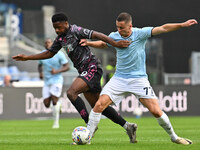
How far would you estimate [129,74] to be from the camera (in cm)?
809

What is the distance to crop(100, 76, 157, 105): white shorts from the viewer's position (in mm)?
7984

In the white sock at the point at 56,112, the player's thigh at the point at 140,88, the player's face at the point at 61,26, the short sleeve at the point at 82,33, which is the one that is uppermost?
the player's face at the point at 61,26

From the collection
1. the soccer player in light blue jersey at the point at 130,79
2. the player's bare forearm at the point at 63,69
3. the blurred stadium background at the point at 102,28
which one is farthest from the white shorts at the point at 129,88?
the blurred stadium background at the point at 102,28

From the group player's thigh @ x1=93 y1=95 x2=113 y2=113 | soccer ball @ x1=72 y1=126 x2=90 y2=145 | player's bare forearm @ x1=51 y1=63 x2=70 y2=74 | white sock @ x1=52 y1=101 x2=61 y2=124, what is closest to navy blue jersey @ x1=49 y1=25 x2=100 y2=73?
player's thigh @ x1=93 y1=95 x2=113 y2=113

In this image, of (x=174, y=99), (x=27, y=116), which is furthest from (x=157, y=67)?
(x=27, y=116)

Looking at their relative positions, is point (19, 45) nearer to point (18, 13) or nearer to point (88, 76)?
point (18, 13)

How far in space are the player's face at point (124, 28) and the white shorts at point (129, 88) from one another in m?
0.68

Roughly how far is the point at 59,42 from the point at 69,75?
1262 centimetres

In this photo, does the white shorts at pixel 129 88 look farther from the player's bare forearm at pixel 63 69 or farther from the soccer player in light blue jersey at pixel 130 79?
the player's bare forearm at pixel 63 69

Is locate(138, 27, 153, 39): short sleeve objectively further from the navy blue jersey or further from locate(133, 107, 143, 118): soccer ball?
locate(133, 107, 143, 118): soccer ball

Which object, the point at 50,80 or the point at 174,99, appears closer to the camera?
the point at 50,80

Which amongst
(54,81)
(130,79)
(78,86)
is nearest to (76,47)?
(78,86)

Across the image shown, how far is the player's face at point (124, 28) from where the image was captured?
26.0 feet

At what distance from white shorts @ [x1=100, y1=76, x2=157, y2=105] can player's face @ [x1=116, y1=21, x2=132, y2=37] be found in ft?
2.23
